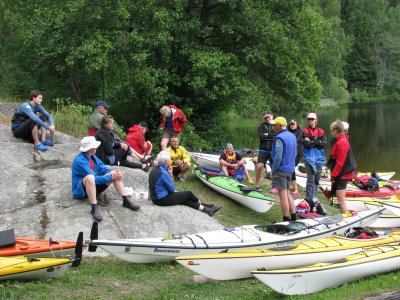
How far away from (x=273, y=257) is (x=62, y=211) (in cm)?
325

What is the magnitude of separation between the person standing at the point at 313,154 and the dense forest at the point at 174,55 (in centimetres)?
657

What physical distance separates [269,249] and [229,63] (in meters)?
10.7

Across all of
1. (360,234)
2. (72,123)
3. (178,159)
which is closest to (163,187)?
(178,159)

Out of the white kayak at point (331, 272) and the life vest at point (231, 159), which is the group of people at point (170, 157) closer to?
the life vest at point (231, 159)

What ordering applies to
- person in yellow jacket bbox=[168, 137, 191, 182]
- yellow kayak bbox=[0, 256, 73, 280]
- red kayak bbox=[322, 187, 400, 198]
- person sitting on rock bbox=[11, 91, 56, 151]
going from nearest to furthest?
yellow kayak bbox=[0, 256, 73, 280] → person sitting on rock bbox=[11, 91, 56, 151] → person in yellow jacket bbox=[168, 137, 191, 182] → red kayak bbox=[322, 187, 400, 198]

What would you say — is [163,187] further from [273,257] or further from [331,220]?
[331,220]

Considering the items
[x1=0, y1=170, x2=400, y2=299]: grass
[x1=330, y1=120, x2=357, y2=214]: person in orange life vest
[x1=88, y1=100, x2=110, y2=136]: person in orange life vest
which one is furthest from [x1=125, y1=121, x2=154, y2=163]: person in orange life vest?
[x1=0, y1=170, x2=400, y2=299]: grass

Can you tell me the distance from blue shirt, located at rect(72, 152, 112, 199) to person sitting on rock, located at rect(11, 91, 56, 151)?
2593 mm

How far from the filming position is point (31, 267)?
18.0ft

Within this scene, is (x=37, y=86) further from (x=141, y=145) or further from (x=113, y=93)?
(x=141, y=145)

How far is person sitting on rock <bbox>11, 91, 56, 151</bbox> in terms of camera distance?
968 centimetres

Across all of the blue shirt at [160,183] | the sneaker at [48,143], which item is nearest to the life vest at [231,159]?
the blue shirt at [160,183]

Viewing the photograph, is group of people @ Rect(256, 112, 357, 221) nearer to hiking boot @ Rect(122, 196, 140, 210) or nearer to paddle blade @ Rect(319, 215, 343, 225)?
paddle blade @ Rect(319, 215, 343, 225)

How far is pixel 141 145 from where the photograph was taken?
11.3 m
